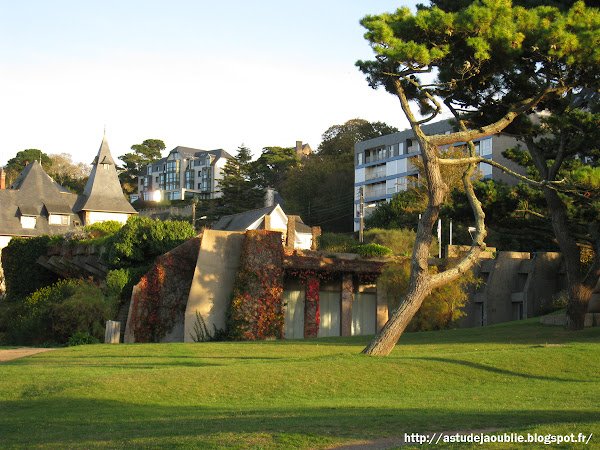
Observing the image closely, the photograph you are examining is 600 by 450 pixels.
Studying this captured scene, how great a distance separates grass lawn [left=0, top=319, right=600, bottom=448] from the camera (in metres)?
8.43

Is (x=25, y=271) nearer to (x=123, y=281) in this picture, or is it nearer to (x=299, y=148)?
(x=123, y=281)

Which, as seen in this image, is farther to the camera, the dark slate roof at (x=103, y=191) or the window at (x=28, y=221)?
the dark slate roof at (x=103, y=191)

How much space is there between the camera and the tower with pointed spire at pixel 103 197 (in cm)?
6706

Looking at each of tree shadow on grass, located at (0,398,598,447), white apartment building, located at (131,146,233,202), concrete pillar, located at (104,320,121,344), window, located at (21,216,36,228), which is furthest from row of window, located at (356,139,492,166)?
tree shadow on grass, located at (0,398,598,447)

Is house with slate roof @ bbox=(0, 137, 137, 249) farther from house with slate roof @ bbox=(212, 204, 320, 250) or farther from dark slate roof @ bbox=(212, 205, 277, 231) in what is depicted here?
dark slate roof @ bbox=(212, 205, 277, 231)

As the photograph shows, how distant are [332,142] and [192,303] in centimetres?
5881

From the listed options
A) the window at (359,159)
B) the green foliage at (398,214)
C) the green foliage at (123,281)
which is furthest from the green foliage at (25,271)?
the window at (359,159)

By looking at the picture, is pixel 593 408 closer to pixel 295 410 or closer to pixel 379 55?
pixel 295 410

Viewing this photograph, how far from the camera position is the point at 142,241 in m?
32.4

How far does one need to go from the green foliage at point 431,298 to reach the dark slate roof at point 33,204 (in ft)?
121

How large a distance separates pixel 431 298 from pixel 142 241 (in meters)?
13.9

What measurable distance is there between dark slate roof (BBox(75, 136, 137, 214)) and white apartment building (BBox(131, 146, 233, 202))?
45252mm

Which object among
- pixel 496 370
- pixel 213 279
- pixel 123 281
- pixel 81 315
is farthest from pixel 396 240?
pixel 496 370

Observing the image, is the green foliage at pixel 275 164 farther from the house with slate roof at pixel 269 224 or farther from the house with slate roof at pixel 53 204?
the house with slate roof at pixel 269 224
